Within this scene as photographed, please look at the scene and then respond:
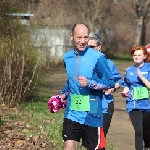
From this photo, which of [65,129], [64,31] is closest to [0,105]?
[65,129]

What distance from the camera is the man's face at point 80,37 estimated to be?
5.93 metres

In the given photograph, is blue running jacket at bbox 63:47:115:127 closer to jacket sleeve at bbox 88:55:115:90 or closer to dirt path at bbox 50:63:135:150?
jacket sleeve at bbox 88:55:115:90

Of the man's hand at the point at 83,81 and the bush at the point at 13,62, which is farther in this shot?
the bush at the point at 13,62

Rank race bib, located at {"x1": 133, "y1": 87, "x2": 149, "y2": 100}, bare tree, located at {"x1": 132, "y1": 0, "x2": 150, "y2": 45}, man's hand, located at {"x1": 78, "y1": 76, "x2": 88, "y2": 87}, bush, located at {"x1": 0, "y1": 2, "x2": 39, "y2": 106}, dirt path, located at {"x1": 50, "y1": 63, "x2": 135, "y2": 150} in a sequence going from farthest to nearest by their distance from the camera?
bare tree, located at {"x1": 132, "y1": 0, "x2": 150, "y2": 45} → bush, located at {"x1": 0, "y1": 2, "x2": 39, "y2": 106} → dirt path, located at {"x1": 50, "y1": 63, "x2": 135, "y2": 150} → race bib, located at {"x1": 133, "y1": 87, "x2": 149, "y2": 100} → man's hand, located at {"x1": 78, "y1": 76, "x2": 88, "y2": 87}

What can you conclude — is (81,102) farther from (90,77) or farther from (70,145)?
(70,145)

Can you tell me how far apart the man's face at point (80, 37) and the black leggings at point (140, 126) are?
260cm

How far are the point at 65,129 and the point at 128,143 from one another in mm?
4030

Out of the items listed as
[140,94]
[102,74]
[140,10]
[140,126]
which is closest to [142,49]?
[140,94]

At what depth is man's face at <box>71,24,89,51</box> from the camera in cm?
593

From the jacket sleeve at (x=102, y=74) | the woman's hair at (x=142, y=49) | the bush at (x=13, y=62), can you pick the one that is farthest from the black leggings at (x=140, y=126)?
the bush at (x=13, y=62)

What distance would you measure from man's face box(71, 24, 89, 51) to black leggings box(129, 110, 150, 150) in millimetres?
2601

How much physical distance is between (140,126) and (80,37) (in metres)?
2.76

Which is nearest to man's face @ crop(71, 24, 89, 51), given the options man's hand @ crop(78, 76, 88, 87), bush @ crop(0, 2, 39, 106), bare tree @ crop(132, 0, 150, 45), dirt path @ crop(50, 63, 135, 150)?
man's hand @ crop(78, 76, 88, 87)

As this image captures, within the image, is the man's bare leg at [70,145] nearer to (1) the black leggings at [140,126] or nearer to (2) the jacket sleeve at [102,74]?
(2) the jacket sleeve at [102,74]
